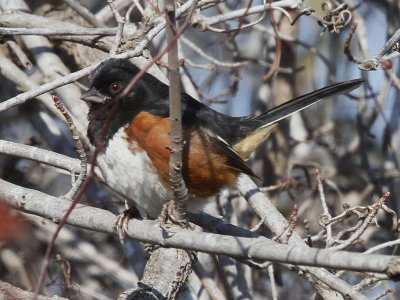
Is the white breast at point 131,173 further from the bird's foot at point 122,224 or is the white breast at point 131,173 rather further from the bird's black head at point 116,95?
the bird's foot at point 122,224

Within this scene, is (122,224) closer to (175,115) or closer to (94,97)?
(175,115)

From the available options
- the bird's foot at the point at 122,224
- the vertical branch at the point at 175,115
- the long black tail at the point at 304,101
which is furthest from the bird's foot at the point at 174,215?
the long black tail at the point at 304,101

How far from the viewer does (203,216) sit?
11.7 feet

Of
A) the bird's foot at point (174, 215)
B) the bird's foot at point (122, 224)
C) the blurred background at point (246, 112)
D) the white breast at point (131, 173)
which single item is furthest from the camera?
the blurred background at point (246, 112)

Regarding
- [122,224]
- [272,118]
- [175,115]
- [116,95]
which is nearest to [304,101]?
[272,118]

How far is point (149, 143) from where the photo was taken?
3.32m

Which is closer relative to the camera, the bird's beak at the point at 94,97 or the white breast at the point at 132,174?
the white breast at the point at 132,174

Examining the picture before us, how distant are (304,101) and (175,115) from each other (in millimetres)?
1817

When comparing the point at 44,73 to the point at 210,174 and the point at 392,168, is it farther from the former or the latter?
the point at 392,168

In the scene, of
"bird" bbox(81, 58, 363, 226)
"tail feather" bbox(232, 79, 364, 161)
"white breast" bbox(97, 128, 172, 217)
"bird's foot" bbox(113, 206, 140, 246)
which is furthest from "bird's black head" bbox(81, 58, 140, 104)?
"tail feather" bbox(232, 79, 364, 161)

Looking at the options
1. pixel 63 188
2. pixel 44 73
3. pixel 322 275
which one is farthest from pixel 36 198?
pixel 63 188

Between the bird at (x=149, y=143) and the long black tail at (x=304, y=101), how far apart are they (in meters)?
0.43

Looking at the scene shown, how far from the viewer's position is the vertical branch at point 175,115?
2191mm

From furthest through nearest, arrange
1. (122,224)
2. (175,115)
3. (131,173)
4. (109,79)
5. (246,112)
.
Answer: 1. (246,112)
2. (109,79)
3. (131,173)
4. (122,224)
5. (175,115)
